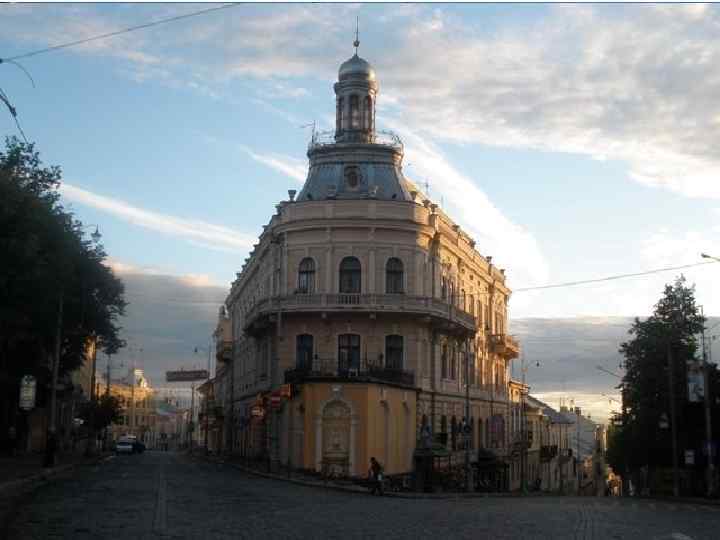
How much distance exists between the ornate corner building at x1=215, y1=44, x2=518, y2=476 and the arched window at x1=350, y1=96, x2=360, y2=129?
0.07m

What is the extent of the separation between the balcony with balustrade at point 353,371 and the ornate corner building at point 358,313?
76 millimetres

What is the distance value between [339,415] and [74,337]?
15.7 metres

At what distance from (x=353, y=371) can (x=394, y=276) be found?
20.3 feet

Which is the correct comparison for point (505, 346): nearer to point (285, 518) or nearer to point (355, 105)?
point (355, 105)

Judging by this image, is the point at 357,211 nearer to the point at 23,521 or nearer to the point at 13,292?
the point at 13,292

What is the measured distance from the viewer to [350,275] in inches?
1978

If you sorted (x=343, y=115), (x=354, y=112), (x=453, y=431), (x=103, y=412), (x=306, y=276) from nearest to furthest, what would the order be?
(x=306, y=276)
(x=354, y=112)
(x=343, y=115)
(x=453, y=431)
(x=103, y=412)

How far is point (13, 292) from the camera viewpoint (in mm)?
34406

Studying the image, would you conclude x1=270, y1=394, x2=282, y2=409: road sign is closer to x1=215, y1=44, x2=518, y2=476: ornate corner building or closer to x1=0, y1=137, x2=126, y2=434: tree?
x1=215, y1=44, x2=518, y2=476: ornate corner building

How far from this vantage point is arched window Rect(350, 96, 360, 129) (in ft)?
183

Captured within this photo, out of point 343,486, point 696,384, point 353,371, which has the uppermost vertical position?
point 353,371

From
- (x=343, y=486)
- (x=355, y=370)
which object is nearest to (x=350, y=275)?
(x=355, y=370)

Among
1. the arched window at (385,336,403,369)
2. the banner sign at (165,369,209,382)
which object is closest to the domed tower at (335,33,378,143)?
the arched window at (385,336,403,369)

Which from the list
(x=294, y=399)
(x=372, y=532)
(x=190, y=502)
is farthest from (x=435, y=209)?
(x=372, y=532)
